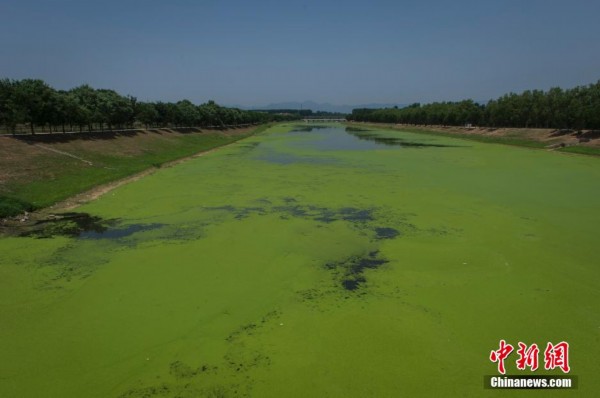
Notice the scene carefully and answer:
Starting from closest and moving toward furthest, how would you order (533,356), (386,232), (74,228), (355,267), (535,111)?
(533,356) → (355,267) → (386,232) → (74,228) → (535,111)

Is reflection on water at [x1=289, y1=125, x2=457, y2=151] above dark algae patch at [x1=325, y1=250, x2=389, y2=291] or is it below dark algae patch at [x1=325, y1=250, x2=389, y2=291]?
above

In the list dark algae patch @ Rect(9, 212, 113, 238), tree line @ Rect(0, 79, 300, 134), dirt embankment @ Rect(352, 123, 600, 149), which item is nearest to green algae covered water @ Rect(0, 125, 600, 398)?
dark algae patch @ Rect(9, 212, 113, 238)

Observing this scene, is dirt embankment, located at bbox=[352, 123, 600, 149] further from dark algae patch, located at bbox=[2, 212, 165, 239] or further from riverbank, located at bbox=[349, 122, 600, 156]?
dark algae patch, located at bbox=[2, 212, 165, 239]

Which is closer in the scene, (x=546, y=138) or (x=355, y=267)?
(x=355, y=267)

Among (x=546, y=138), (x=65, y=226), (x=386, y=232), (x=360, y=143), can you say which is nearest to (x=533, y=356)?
(x=386, y=232)

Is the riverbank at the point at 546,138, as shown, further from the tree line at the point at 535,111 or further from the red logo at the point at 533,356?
the red logo at the point at 533,356

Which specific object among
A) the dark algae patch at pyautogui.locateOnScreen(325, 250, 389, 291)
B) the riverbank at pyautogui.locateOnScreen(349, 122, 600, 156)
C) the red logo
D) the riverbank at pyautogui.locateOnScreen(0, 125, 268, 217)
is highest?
the riverbank at pyautogui.locateOnScreen(349, 122, 600, 156)

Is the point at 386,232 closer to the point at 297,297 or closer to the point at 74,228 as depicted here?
the point at 297,297
